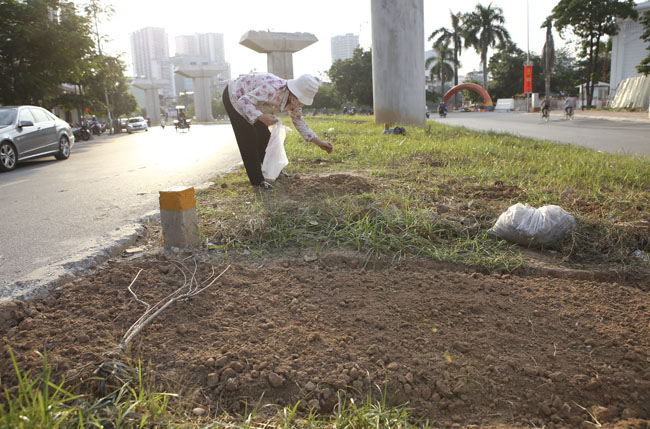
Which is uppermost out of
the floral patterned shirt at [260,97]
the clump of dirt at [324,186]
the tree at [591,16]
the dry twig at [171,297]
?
the tree at [591,16]

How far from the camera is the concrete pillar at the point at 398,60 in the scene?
15102 millimetres

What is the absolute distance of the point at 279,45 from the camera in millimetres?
32594

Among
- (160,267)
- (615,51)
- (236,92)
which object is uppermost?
(615,51)

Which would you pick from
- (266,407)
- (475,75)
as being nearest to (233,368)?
(266,407)

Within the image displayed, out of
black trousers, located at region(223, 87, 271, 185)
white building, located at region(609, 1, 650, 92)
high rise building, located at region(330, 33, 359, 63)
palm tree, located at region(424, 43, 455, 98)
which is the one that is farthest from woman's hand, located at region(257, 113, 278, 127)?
high rise building, located at region(330, 33, 359, 63)

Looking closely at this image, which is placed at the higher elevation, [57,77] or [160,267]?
[57,77]

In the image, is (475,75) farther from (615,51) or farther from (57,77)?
(57,77)

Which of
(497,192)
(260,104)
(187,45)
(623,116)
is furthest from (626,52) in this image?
(187,45)

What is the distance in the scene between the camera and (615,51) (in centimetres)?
3475

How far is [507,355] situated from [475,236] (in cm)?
145

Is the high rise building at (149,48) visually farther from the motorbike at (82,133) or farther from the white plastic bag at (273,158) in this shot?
the white plastic bag at (273,158)

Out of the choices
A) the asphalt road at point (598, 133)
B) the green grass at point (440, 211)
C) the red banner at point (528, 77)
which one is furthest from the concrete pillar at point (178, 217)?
the red banner at point (528, 77)

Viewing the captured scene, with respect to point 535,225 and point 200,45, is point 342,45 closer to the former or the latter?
point 200,45

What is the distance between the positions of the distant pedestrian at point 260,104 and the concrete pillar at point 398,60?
1133 centimetres
